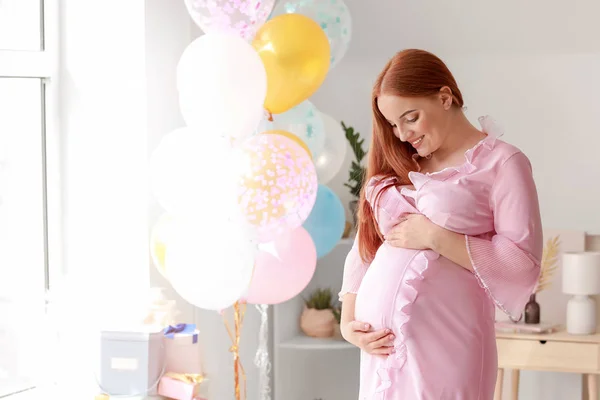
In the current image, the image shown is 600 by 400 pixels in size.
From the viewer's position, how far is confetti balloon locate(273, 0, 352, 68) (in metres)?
2.81

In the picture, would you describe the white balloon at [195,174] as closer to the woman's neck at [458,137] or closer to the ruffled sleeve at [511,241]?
the woman's neck at [458,137]

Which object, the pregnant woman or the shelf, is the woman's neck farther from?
the shelf

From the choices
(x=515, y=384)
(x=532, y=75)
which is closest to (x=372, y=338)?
(x=515, y=384)

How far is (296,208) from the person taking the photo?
2471mm

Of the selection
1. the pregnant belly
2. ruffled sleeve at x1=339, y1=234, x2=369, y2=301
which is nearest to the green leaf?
ruffled sleeve at x1=339, y1=234, x2=369, y2=301

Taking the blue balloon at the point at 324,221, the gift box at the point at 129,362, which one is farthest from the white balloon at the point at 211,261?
the blue balloon at the point at 324,221

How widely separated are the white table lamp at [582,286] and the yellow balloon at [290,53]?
1346 mm

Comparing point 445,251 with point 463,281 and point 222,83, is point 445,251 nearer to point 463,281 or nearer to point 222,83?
point 463,281

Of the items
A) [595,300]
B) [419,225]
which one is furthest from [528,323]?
[419,225]

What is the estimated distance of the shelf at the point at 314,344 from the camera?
3.49m

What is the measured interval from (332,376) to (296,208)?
1.54 metres

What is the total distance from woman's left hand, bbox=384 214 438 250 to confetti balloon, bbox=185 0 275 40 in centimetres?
89

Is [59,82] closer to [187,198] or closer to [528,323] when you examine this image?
[187,198]

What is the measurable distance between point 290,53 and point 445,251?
3.33ft
